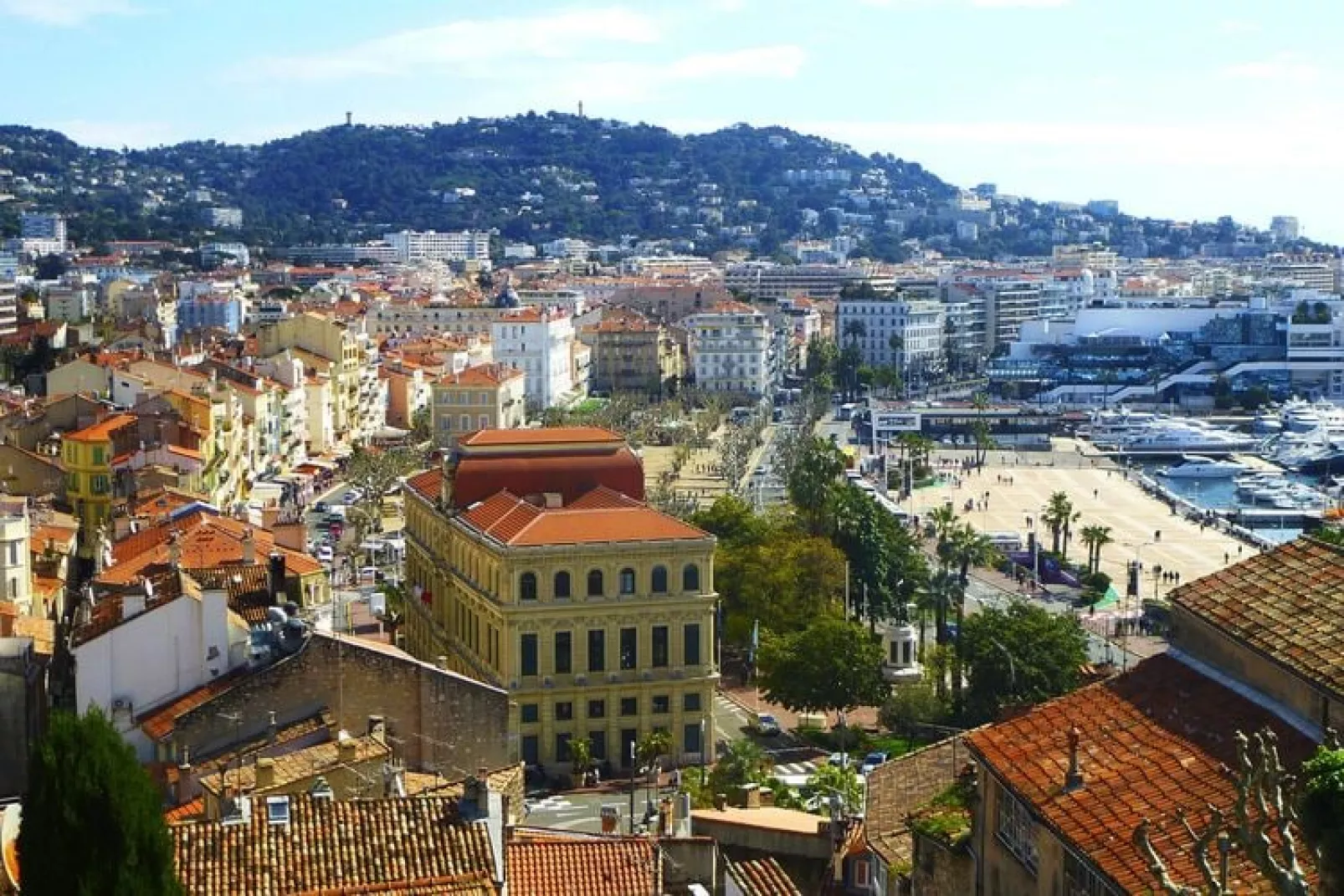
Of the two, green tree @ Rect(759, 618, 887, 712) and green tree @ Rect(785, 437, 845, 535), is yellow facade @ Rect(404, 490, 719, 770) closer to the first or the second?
green tree @ Rect(759, 618, 887, 712)

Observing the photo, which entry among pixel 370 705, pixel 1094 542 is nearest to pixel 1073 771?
pixel 370 705

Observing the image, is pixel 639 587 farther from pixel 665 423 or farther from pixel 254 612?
pixel 665 423

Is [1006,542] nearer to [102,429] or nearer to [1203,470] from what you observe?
[102,429]

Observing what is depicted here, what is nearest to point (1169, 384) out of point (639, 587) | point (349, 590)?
point (349, 590)

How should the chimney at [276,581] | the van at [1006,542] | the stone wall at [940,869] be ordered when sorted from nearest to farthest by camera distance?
the stone wall at [940,869] → the chimney at [276,581] → the van at [1006,542]

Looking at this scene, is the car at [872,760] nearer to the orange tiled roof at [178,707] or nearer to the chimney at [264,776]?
the orange tiled roof at [178,707]

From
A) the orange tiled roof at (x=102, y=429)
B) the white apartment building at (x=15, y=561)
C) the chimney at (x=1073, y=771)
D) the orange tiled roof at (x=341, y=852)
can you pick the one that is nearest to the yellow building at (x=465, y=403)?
the orange tiled roof at (x=102, y=429)

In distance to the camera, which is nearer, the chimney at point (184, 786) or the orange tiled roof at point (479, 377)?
the chimney at point (184, 786)
